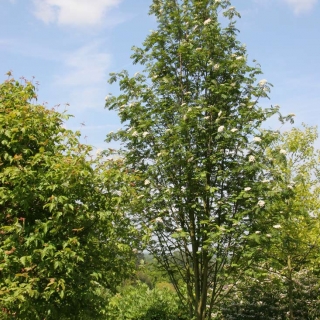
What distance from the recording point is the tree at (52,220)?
5055mm

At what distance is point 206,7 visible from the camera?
9023 millimetres

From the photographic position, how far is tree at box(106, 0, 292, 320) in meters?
7.57

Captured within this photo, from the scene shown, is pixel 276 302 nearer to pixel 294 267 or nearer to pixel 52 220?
pixel 294 267

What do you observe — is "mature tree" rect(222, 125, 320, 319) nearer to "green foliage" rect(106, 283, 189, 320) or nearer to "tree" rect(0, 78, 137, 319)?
"green foliage" rect(106, 283, 189, 320)

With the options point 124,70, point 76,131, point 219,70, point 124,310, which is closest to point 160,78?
point 124,70

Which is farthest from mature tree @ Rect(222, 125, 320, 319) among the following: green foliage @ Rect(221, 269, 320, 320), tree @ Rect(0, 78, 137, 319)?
tree @ Rect(0, 78, 137, 319)

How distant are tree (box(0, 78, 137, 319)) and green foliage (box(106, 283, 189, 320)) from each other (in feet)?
13.8

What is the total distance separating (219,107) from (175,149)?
1.48 meters

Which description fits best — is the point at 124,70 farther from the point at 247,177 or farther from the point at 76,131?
the point at 247,177

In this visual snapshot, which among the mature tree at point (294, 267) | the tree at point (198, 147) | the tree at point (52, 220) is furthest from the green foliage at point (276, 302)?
the tree at point (52, 220)

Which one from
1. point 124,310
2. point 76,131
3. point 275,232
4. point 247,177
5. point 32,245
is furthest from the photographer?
point 124,310

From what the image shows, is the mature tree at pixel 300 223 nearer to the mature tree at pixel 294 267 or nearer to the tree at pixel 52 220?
the mature tree at pixel 294 267

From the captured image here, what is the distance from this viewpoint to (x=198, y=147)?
812cm

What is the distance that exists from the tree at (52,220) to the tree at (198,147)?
66.5 inches
